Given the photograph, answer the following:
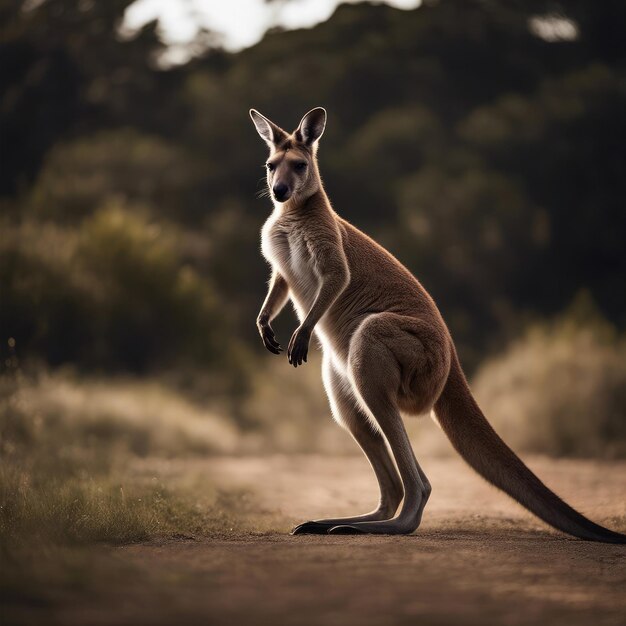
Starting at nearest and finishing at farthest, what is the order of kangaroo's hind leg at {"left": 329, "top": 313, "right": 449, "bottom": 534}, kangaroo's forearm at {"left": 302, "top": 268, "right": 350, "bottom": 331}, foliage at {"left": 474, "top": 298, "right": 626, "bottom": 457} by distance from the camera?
1. kangaroo's hind leg at {"left": 329, "top": 313, "right": 449, "bottom": 534}
2. kangaroo's forearm at {"left": 302, "top": 268, "right": 350, "bottom": 331}
3. foliage at {"left": 474, "top": 298, "right": 626, "bottom": 457}

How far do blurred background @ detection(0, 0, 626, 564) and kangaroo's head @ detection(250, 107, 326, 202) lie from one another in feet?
24.4

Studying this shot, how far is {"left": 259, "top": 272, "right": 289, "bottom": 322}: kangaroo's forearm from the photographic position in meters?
6.69

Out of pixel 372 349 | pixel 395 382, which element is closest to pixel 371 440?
pixel 395 382

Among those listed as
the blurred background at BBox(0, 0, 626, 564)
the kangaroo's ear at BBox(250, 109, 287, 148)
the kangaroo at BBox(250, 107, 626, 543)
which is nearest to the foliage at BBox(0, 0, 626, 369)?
the blurred background at BBox(0, 0, 626, 564)

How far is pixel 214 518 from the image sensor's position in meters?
6.75

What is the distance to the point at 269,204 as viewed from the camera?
28938 mm

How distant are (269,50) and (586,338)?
19882 millimetres

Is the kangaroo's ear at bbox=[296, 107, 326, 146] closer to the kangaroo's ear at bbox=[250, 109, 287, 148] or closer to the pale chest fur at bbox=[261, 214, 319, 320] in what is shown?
the kangaroo's ear at bbox=[250, 109, 287, 148]

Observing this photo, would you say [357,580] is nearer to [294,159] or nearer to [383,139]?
[294,159]

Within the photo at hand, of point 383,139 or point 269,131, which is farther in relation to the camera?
point 383,139

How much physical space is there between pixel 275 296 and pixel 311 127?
3.87 feet

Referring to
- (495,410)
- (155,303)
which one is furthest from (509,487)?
(155,303)

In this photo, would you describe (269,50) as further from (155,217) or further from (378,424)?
(378,424)

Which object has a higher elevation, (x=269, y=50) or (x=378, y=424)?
(x=269, y=50)
